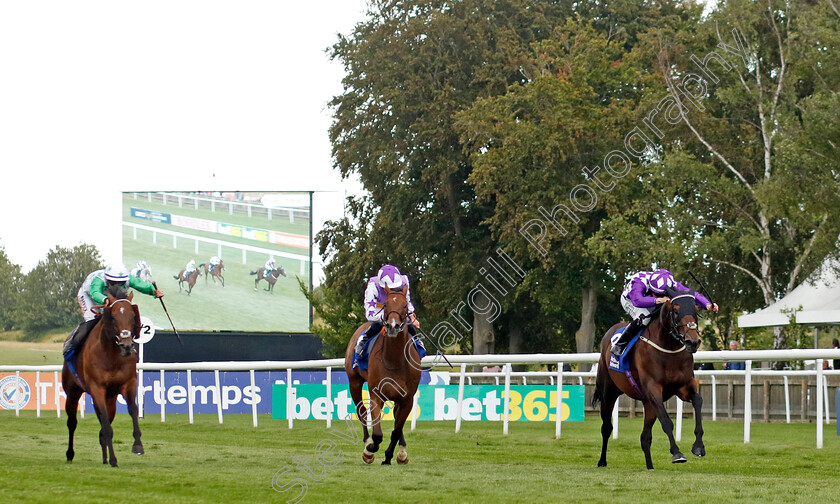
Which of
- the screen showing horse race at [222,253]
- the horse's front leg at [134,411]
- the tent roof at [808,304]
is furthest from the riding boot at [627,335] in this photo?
the screen showing horse race at [222,253]

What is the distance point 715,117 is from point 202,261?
60.8ft

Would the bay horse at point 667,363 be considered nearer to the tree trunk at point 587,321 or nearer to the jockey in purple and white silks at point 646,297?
the jockey in purple and white silks at point 646,297

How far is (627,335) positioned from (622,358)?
21 centimetres

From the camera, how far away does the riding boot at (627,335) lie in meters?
10.1

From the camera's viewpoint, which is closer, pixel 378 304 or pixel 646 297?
pixel 646 297

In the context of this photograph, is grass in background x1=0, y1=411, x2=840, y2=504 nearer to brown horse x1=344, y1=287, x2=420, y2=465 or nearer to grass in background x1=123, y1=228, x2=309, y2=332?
brown horse x1=344, y1=287, x2=420, y2=465

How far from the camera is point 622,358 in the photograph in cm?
1024

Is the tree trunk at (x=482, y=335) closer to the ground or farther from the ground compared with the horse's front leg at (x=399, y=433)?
closer to the ground

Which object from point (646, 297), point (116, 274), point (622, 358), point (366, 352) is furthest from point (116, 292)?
point (646, 297)

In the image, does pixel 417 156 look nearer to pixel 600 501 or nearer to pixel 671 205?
pixel 671 205

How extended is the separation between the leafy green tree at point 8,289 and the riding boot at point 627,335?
3446 inches

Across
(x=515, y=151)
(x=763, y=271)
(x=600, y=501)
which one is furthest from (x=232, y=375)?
(x=600, y=501)

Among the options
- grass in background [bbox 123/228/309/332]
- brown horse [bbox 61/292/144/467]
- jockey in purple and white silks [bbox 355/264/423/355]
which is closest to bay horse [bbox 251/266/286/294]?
grass in background [bbox 123/228/309/332]

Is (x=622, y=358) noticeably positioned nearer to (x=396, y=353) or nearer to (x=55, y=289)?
(x=396, y=353)
